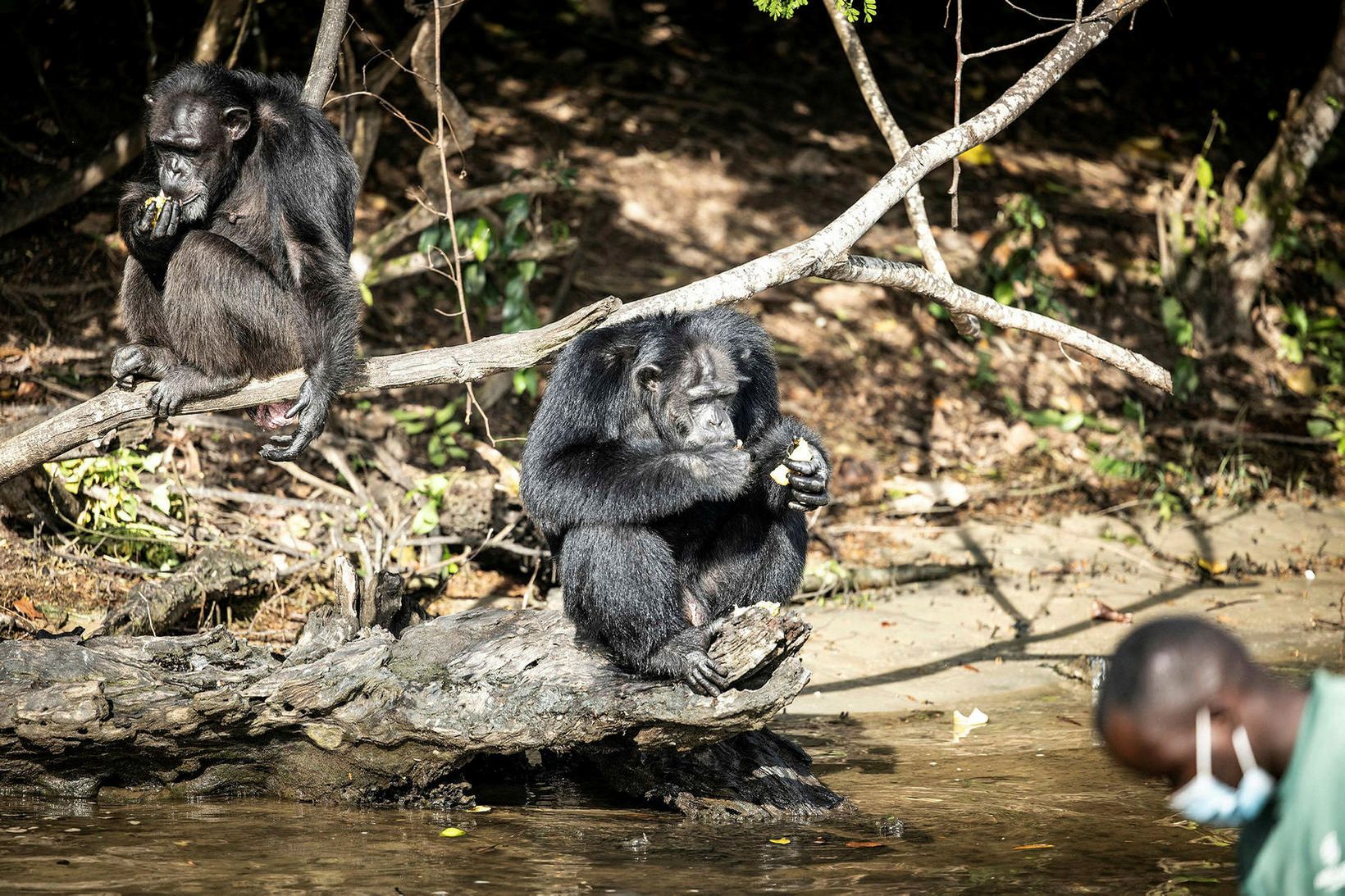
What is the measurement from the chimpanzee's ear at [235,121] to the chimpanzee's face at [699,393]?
2.18 m

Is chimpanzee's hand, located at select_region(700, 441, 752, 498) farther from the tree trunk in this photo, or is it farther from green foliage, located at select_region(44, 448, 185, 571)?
the tree trunk

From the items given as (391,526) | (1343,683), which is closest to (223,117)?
(391,526)

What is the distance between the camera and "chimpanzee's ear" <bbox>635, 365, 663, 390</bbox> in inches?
211

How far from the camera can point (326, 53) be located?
631 centimetres

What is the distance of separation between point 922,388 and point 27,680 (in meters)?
7.77

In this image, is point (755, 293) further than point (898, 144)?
No

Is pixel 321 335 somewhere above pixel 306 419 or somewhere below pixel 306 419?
above

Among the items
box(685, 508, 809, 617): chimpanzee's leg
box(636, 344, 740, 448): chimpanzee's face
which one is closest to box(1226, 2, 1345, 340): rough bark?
box(685, 508, 809, 617): chimpanzee's leg

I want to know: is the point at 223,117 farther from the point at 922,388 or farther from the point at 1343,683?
the point at 922,388

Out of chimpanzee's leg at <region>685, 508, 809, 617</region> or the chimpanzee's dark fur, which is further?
the chimpanzee's dark fur

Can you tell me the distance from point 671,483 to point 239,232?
256 centimetres

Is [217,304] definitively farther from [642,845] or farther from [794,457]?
[642,845]

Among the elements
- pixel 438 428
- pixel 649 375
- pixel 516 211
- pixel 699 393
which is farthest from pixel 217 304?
pixel 438 428

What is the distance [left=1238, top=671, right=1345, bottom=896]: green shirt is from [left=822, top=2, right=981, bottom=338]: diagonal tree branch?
395 centimetres
